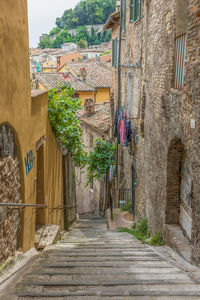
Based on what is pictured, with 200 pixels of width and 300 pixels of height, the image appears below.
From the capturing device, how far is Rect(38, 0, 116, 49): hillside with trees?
296 ft

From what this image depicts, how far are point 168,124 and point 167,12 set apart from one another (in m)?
2.25

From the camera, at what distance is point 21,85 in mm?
4945

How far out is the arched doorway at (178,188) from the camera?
6.17 meters

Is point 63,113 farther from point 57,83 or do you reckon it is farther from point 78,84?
point 78,84

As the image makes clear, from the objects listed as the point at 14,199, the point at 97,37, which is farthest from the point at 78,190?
the point at 97,37

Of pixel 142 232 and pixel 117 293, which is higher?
pixel 117 293

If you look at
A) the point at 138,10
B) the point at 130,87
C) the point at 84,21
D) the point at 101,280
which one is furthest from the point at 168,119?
the point at 84,21

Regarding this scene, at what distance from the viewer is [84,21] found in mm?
96938

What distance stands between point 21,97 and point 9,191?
1464mm

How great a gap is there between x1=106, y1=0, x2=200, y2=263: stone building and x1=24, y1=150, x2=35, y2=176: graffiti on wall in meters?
2.61

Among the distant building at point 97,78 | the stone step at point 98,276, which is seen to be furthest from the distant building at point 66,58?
the stone step at point 98,276

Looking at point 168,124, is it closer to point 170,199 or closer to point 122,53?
point 170,199

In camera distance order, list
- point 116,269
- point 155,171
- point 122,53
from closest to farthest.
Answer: point 116,269
point 155,171
point 122,53

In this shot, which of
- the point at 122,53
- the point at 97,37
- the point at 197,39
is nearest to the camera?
the point at 197,39
